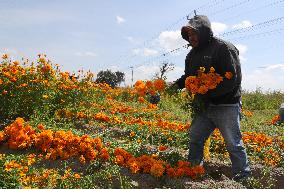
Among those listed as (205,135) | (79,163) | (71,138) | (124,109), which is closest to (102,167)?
(79,163)

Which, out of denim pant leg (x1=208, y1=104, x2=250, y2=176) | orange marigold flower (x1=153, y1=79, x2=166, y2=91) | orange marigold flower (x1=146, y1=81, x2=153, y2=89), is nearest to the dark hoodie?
denim pant leg (x1=208, y1=104, x2=250, y2=176)

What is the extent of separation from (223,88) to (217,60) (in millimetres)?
338

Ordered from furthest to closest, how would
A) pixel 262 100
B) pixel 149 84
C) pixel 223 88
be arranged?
pixel 262 100, pixel 149 84, pixel 223 88

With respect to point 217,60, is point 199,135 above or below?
below

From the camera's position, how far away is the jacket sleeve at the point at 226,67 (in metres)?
4.68

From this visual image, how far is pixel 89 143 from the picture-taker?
17.1ft

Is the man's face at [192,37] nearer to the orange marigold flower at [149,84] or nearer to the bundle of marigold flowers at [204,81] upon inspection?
the bundle of marigold flowers at [204,81]

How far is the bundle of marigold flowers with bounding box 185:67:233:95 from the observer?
4602 mm

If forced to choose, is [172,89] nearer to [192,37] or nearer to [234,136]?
[192,37]

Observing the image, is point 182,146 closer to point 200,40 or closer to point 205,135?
point 205,135

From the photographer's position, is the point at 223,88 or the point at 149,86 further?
the point at 149,86

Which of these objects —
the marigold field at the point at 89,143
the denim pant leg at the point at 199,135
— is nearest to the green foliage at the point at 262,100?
the marigold field at the point at 89,143

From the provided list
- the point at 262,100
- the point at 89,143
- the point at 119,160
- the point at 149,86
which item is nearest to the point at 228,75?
the point at 149,86

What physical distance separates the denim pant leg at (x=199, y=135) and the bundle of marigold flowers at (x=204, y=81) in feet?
1.89
